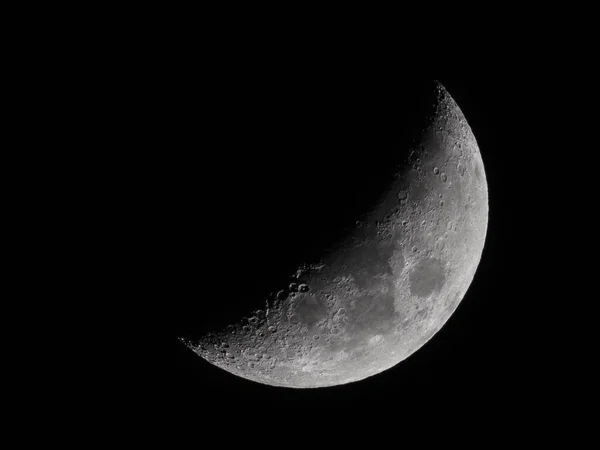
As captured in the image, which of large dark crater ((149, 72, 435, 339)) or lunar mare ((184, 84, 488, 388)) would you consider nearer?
large dark crater ((149, 72, 435, 339))

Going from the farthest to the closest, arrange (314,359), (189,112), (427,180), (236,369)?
(236,369)
(314,359)
(427,180)
(189,112)

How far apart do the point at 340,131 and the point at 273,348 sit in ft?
4.91

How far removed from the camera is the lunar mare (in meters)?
2.94

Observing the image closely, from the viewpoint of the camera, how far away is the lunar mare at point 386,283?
9.63ft

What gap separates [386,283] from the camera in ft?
9.82

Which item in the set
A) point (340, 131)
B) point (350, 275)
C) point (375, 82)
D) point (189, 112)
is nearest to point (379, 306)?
point (350, 275)

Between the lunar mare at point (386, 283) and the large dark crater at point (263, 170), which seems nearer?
the large dark crater at point (263, 170)

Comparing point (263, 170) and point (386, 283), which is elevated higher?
point (263, 170)

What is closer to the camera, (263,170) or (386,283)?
(263,170)

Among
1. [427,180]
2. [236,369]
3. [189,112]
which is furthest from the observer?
→ [236,369]

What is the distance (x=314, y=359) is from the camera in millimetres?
3260

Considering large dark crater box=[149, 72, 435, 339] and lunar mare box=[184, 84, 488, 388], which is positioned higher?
large dark crater box=[149, 72, 435, 339]

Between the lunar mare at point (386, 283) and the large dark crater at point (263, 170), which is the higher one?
the large dark crater at point (263, 170)

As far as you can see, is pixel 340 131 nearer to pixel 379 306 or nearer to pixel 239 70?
pixel 239 70
